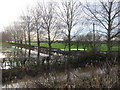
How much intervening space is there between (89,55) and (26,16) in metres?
5.30

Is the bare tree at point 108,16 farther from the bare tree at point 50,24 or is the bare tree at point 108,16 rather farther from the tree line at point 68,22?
the bare tree at point 50,24

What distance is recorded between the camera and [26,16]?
822 centimetres

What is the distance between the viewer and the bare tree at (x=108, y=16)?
5371mm

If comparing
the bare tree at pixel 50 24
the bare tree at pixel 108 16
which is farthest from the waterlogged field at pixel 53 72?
the bare tree at pixel 50 24

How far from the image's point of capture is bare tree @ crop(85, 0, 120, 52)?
5371 mm

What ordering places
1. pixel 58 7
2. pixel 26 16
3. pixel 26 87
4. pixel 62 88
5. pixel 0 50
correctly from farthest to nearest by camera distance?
pixel 26 16 → pixel 58 7 → pixel 0 50 → pixel 26 87 → pixel 62 88

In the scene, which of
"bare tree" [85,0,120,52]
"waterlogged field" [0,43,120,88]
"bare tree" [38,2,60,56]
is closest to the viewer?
"waterlogged field" [0,43,120,88]

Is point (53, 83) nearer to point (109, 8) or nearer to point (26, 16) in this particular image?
point (109, 8)

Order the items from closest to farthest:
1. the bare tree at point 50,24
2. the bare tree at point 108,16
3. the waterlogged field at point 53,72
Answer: the waterlogged field at point 53,72 → the bare tree at point 108,16 → the bare tree at point 50,24

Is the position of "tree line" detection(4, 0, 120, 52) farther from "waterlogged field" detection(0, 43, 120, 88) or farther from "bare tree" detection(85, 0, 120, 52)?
"waterlogged field" detection(0, 43, 120, 88)

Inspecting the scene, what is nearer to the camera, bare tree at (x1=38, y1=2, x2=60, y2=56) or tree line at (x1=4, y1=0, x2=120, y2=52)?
tree line at (x1=4, y1=0, x2=120, y2=52)

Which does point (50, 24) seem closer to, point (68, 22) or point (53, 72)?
point (68, 22)

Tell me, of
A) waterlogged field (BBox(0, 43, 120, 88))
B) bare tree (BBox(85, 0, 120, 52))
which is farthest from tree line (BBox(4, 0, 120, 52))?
waterlogged field (BBox(0, 43, 120, 88))

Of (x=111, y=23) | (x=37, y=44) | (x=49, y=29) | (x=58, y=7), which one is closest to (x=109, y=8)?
(x=111, y=23)
